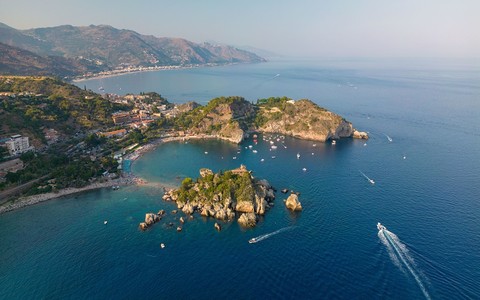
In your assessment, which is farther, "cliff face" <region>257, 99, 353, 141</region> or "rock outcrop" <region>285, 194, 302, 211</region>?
"cliff face" <region>257, 99, 353, 141</region>

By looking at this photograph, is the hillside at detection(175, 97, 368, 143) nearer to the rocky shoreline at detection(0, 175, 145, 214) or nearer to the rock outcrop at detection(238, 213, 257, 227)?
the rocky shoreline at detection(0, 175, 145, 214)

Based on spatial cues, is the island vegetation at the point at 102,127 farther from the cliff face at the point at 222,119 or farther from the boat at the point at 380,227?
the boat at the point at 380,227

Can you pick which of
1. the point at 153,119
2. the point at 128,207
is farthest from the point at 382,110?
the point at 128,207

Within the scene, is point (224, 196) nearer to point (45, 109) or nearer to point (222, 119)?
point (222, 119)

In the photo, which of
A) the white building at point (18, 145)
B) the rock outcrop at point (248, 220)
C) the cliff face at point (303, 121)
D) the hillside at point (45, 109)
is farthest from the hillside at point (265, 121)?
the rock outcrop at point (248, 220)

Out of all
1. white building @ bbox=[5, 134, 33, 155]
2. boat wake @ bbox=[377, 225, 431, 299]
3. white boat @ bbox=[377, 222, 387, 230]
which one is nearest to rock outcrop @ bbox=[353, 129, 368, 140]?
white boat @ bbox=[377, 222, 387, 230]

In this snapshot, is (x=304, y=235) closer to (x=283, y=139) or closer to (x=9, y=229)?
(x=9, y=229)
